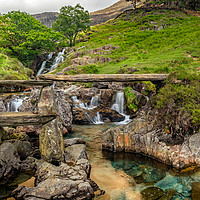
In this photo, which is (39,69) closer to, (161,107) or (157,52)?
(157,52)

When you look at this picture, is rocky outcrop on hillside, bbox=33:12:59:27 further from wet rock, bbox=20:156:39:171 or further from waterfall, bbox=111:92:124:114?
wet rock, bbox=20:156:39:171

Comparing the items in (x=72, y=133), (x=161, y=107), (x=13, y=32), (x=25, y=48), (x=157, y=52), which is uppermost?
(x=13, y=32)

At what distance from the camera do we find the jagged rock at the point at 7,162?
6.68 meters

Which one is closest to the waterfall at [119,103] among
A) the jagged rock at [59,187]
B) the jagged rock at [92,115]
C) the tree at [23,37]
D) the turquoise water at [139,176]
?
the jagged rock at [92,115]

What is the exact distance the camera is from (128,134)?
8.86 meters

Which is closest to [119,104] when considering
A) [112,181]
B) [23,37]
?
[112,181]

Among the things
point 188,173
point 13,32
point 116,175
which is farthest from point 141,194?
point 13,32

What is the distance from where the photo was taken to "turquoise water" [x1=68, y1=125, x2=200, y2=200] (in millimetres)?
5754

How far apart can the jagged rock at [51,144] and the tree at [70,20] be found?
41.1m

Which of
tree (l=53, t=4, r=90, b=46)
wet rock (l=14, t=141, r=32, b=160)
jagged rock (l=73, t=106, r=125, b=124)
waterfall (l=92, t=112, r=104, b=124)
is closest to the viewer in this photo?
wet rock (l=14, t=141, r=32, b=160)

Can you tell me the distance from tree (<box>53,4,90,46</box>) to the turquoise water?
41.4 metres

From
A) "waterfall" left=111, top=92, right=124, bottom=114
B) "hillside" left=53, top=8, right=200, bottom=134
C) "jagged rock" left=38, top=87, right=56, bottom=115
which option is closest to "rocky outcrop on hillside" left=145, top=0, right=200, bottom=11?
"hillside" left=53, top=8, right=200, bottom=134

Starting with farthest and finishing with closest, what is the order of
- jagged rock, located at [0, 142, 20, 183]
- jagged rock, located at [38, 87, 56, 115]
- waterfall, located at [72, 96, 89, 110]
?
waterfall, located at [72, 96, 89, 110] < jagged rock, located at [38, 87, 56, 115] < jagged rock, located at [0, 142, 20, 183]

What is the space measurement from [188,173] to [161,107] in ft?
9.77
